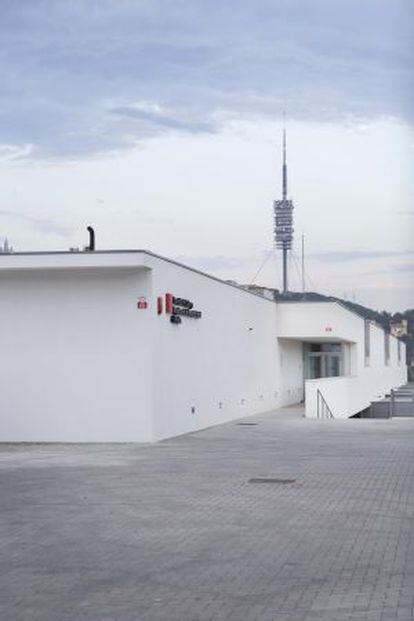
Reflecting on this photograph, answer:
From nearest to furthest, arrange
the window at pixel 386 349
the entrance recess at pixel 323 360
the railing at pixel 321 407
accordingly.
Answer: the railing at pixel 321 407 → the entrance recess at pixel 323 360 → the window at pixel 386 349

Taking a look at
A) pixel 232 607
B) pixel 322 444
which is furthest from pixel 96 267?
pixel 232 607

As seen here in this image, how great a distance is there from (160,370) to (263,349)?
48.7ft

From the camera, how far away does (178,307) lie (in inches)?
953

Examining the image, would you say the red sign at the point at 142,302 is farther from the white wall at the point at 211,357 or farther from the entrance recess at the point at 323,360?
the entrance recess at the point at 323,360

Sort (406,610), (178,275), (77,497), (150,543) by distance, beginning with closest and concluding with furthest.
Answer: (406,610) → (150,543) → (77,497) → (178,275)

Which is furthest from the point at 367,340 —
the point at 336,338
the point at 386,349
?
the point at 386,349

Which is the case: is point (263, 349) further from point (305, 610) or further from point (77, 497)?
point (305, 610)

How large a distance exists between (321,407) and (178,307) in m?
10.1

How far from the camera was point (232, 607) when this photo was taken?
770cm

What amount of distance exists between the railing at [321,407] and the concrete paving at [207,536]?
12521 millimetres

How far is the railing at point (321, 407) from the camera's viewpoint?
32.2 m

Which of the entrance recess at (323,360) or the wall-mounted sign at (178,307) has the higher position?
the wall-mounted sign at (178,307)

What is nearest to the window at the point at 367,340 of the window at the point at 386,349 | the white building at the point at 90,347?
the window at the point at 386,349

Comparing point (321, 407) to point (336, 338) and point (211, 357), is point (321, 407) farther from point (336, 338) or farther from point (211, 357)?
point (336, 338)
